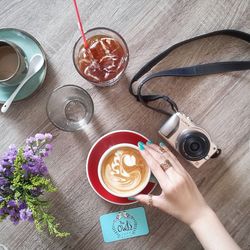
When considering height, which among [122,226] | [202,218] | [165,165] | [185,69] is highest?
[185,69]

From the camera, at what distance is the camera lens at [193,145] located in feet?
3.22

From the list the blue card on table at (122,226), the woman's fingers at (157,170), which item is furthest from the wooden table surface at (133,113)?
the woman's fingers at (157,170)

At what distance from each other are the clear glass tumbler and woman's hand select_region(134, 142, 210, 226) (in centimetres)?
21

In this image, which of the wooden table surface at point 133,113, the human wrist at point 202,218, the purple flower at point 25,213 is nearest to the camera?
the purple flower at point 25,213

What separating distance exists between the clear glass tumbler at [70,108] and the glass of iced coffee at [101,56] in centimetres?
6

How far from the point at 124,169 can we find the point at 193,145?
20 cm

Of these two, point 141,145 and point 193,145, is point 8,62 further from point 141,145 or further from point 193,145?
point 193,145

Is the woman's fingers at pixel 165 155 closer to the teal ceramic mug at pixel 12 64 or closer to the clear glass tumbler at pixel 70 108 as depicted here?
the clear glass tumbler at pixel 70 108

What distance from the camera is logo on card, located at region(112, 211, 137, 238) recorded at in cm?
104

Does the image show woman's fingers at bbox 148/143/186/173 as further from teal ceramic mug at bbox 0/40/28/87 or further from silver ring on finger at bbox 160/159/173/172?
teal ceramic mug at bbox 0/40/28/87

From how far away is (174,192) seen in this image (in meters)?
0.91

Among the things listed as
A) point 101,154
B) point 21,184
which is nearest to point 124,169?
point 101,154

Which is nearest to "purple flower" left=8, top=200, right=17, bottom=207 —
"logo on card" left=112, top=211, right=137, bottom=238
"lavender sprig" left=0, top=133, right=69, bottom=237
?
"lavender sprig" left=0, top=133, right=69, bottom=237

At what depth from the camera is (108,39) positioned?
991 millimetres
